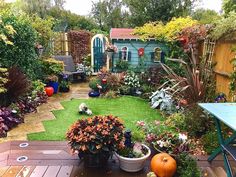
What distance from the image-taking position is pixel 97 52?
10.2m

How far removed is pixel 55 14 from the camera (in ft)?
61.7

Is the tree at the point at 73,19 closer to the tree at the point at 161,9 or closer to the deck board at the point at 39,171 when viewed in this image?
the tree at the point at 161,9

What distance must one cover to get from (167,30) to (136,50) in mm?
1176

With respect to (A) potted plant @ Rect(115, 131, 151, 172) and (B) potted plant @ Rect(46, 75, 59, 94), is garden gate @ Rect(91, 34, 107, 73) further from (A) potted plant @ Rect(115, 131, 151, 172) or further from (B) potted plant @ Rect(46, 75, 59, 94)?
(A) potted plant @ Rect(115, 131, 151, 172)

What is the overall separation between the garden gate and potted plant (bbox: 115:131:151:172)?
7.12 meters

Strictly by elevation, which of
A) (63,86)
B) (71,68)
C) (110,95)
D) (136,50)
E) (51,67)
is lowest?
(110,95)

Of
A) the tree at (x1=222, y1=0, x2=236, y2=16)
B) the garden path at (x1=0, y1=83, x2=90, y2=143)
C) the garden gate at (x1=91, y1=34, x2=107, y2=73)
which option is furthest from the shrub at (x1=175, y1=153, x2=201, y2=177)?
the garden gate at (x1=91, y1=34, x2=107, y2=73)

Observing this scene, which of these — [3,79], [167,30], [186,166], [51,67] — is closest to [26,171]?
[186,166]

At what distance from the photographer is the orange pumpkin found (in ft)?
9.70

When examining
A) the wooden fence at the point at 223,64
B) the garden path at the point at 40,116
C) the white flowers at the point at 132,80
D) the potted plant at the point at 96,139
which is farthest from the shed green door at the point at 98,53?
the potted plant at the point at 96,139

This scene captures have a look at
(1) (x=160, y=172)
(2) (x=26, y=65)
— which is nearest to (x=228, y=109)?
(1) (x=160, y=172)

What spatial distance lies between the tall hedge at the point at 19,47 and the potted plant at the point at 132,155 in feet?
10.8

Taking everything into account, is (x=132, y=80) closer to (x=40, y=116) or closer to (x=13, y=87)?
(x=40, y=116)

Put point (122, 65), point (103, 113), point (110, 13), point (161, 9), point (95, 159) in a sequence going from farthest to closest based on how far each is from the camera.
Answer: point (110, 13), point (161, 9), point (122, 65), point (103, 113), point (95, 159)
